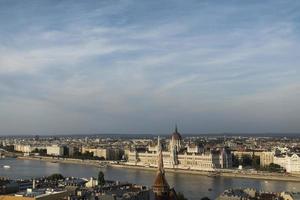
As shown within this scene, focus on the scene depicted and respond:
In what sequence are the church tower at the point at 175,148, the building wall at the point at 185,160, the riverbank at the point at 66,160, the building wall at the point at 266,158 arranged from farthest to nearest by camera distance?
the riverbank at the point at 66,160, the church tower at the point at 175,148, the building wall at the point at 266,158, the building wall at the point at 185,160

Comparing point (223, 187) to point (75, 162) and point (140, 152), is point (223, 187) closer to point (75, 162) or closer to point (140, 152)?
point (140, 152)

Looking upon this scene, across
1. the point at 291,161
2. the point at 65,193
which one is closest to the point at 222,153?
the point at 291,161

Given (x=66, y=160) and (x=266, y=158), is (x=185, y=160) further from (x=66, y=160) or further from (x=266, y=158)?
(x=66, y=160)

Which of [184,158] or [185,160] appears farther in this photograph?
[184,158]

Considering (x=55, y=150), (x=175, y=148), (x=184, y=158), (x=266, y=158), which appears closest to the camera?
(x=266, y=158)

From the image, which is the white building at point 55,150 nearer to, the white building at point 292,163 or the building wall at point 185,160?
the building wall at point 185,160

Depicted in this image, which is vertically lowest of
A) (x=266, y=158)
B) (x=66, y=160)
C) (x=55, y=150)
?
(x=66, y=160)

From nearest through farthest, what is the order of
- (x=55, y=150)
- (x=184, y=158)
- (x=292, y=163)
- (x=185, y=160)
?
(x=292, y=163) < (x=185, y=160) < (x=184, y=158) < (x=55, y=150)

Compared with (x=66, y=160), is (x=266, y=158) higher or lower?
higher

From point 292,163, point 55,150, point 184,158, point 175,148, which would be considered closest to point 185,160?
point 184,158

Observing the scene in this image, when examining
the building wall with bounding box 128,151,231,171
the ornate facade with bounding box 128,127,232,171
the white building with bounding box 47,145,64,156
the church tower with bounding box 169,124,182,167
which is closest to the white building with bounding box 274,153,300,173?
the ornate facade with bounding box 128,127,232,171

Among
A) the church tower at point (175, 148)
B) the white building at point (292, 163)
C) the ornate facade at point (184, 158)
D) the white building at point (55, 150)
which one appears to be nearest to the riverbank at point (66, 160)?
the white building at point (55, 150)

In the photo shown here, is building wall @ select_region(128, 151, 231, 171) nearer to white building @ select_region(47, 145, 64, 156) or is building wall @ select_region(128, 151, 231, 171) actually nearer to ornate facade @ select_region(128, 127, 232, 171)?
ornate facade @ select_region(128, 127, 232, 171)
